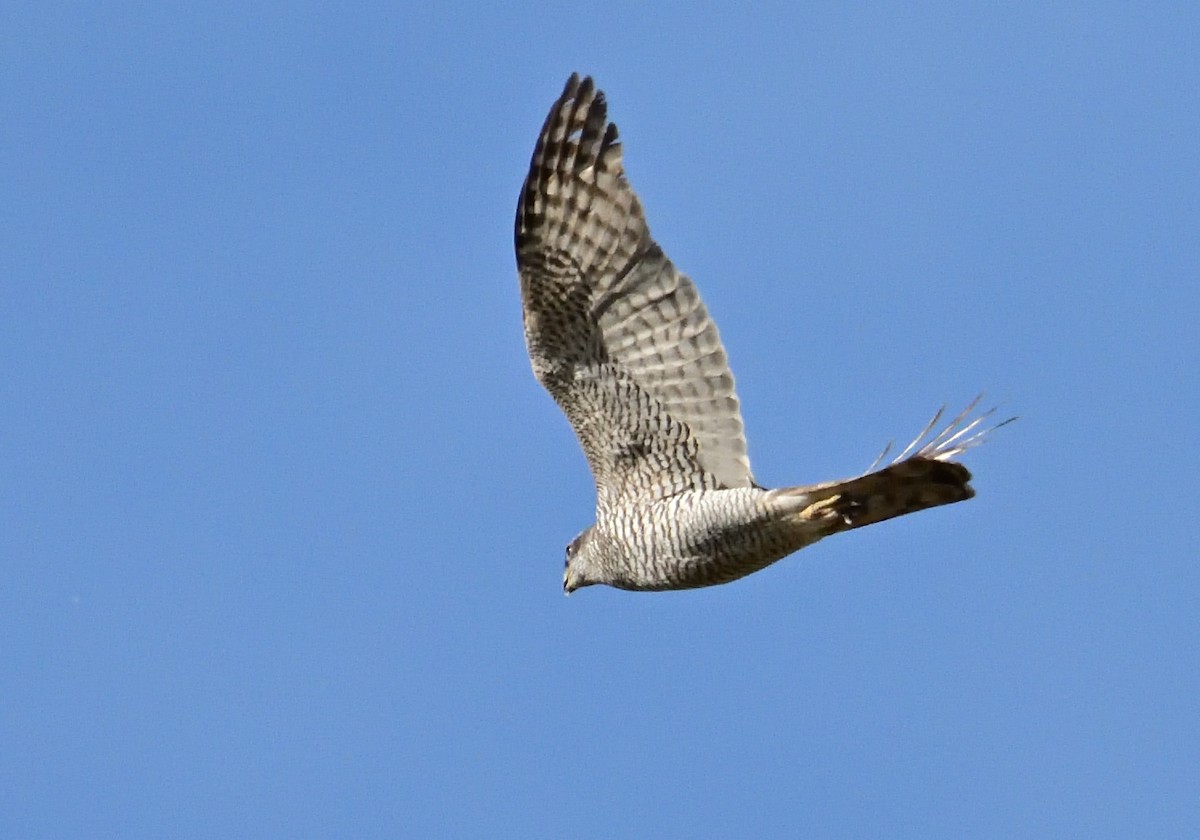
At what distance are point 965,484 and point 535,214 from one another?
2.39 meters

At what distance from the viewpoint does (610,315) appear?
8062 mm

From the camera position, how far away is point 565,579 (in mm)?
9625

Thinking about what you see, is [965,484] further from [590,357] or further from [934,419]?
[590,357]

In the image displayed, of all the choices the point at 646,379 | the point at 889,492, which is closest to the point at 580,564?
the point at 646,379

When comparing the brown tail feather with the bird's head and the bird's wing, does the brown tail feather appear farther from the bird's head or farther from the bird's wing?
the bird's head

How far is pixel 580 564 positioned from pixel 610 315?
72.0 inches

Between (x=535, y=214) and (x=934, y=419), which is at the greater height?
(x=535, y=214)

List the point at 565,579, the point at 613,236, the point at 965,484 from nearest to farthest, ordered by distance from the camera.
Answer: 1. the point at 965,484
2. the point at 613,236
3. the point at 565,579

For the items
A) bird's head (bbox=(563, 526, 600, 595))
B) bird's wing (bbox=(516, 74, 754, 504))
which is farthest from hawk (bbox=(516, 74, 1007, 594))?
bird's head (bbox=(563, 526, 600, 595))

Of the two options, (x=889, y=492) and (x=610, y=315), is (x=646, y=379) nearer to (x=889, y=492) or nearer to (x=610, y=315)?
(x=610, y=315)

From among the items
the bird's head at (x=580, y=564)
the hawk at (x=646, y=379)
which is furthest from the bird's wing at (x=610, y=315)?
the bird's head at (x=580, y=564)

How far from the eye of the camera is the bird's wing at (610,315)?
798 cm

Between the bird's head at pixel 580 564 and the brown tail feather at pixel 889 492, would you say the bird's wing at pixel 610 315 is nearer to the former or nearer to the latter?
the brown tail feather at pixel 889 492

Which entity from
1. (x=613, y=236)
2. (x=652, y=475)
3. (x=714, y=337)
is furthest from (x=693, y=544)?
(x=613, y=236)
